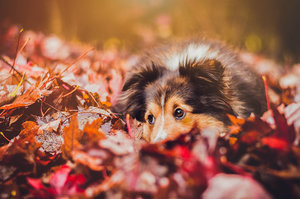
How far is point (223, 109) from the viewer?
2.16m

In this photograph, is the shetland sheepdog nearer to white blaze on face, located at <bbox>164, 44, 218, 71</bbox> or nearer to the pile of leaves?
white blaze on face, located at <bbox>164, 44, 218, 71</bbox>

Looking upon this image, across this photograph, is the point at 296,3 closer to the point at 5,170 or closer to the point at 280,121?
the point at 280,121

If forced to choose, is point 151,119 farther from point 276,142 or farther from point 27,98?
point 276,142

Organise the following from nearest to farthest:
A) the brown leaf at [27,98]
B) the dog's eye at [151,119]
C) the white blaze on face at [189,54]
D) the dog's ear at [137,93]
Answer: the brown leaf at [27,98]
the dog's eye at [151,119]
the dog's ear at [137,93]
the white blaze on face at [189,54]

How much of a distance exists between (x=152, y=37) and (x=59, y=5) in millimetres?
3061

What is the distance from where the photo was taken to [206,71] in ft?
6.45

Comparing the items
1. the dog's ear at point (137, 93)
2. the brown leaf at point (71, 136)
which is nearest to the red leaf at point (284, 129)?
the brown leaf at point (71, 136)

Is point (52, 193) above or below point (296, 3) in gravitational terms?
below

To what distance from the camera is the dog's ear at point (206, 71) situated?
195 centimetres

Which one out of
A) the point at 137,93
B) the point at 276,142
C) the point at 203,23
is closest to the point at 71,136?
the point at 276,142

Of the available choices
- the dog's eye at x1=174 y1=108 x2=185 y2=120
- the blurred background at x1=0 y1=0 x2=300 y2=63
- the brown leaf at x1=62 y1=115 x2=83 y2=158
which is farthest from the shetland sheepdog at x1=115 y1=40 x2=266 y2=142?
the blurred background at x1=0 y1=0 x2=300 y2=63

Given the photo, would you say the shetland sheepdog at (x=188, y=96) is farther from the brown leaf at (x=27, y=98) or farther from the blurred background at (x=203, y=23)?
the blurred background at (x=203, y=23)

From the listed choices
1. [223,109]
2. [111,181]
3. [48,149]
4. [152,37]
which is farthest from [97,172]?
[152,37]

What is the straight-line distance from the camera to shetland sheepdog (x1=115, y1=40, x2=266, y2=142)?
6.62ft
